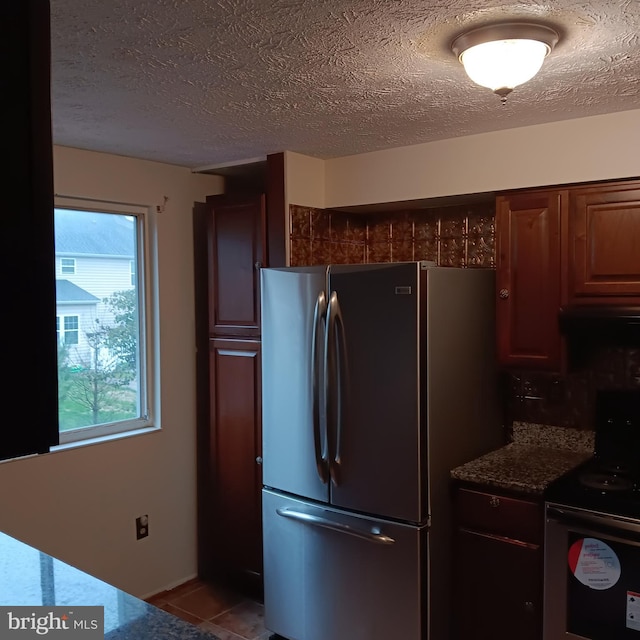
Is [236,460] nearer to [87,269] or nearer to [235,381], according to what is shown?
[235,381]

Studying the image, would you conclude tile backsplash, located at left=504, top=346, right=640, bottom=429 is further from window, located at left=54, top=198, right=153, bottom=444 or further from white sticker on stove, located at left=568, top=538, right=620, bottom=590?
window, located at left=54, top=198, right=153, bottom=444

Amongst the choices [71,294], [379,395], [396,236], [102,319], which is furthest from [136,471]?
[396,236]

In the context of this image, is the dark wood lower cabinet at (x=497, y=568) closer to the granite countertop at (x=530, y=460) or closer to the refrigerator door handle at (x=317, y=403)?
the granite countertop at (x=530, y=460)

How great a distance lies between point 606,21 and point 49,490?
2842mm

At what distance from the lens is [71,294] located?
310cm

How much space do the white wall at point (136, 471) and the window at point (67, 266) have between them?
33 centimetres

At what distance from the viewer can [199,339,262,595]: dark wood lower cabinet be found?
327cm

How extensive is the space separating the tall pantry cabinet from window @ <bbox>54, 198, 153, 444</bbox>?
0.37m

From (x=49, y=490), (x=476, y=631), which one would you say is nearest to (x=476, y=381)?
(x=476, y=631)

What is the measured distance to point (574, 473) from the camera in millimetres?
2615

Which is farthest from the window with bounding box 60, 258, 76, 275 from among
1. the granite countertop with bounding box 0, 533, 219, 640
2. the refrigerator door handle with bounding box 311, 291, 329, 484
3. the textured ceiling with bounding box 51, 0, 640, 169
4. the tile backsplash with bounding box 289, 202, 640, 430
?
the granite countertop with bounding box 0, 533, 219, 640

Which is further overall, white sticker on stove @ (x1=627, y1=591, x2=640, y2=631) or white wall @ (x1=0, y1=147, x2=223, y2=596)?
white wall @ (x1=0, y1=147, x2=223, y2=596)

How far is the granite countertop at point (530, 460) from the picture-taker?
2512 mm

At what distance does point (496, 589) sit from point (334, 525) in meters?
0.68
